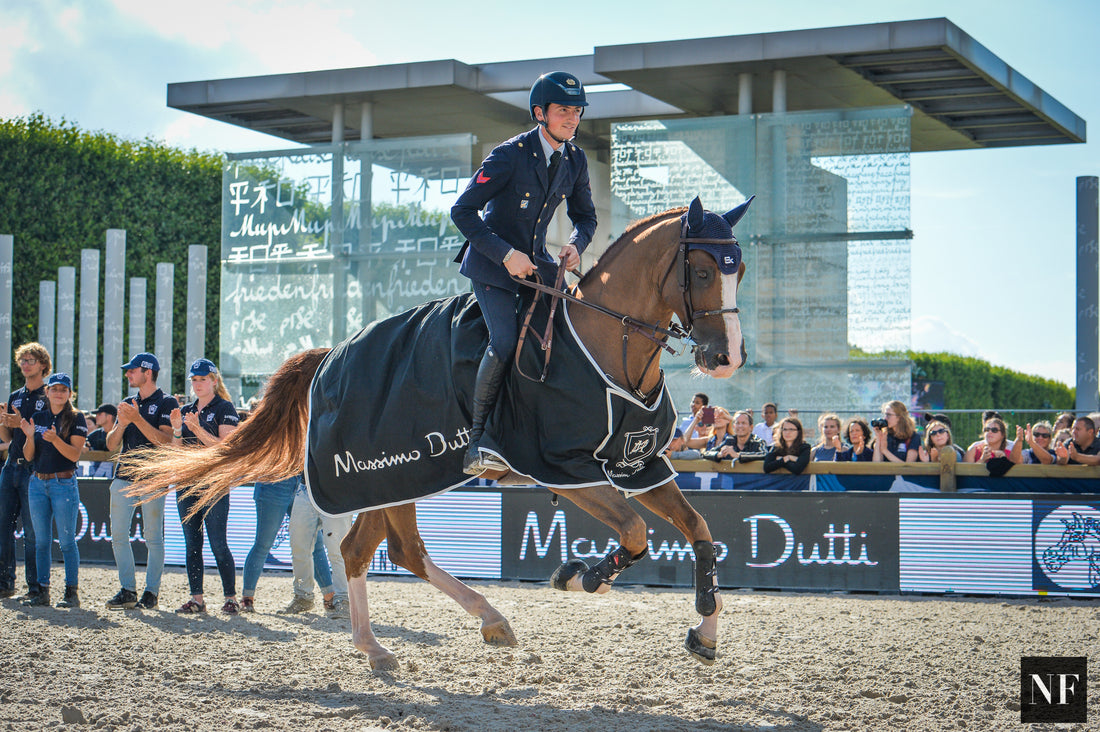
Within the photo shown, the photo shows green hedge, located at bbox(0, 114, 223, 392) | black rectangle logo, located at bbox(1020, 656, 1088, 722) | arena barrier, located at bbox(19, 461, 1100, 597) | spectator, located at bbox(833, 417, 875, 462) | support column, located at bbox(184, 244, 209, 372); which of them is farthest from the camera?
green hedge, located at bbox(0, 114, 223, 392)

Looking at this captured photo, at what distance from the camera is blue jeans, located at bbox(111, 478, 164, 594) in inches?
371

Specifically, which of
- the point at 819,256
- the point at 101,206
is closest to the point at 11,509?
the point at 819,256

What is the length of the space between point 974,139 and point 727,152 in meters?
5.75

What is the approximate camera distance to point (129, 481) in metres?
9.59

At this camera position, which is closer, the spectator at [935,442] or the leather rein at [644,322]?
the leather rein at [644,322]

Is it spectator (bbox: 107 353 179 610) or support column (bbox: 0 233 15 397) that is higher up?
support column (bbox: 0 233 15 397)

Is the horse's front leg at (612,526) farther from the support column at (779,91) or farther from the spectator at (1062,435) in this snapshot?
the support column at (779,91)

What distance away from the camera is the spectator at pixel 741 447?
11.1 metres

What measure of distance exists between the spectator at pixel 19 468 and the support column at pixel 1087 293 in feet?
46.3

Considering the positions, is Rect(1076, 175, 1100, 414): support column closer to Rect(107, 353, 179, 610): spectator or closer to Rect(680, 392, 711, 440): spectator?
Rect(680, 392, 711, 440): spectator

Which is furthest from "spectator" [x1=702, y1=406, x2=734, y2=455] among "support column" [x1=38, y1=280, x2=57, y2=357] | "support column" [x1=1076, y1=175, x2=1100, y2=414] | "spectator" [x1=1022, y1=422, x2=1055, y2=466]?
"support column" [x1=38, y1=280, x2=57, y2=357]

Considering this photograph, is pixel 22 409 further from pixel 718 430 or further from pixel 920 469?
pixel 920 469

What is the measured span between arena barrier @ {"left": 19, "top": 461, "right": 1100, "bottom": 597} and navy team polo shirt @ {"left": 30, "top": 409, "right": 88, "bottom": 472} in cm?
352

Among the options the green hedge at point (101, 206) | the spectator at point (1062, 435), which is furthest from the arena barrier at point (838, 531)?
the green hedge at point (101, 206)
